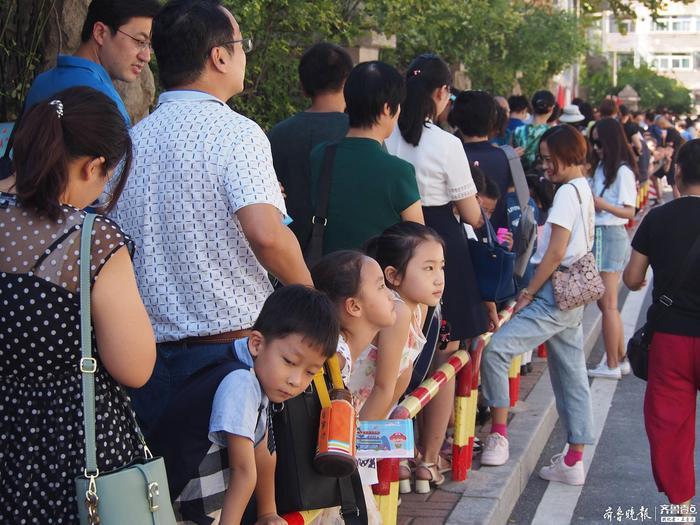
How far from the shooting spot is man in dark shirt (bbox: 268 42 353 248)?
5.49 metres

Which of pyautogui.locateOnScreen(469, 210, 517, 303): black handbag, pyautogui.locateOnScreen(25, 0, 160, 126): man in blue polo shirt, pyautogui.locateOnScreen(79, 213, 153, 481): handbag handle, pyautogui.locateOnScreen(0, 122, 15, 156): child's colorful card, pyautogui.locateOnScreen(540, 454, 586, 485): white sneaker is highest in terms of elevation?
pyautogui.locateOnScreen(25, 0, 160, 126): man in blue polo shirt

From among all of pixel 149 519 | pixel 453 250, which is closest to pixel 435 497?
pixel 453 250

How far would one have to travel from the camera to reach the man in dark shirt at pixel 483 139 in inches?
255

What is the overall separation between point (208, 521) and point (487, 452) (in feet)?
10.4

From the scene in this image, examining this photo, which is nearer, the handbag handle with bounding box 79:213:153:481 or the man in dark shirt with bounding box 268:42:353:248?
the handbag handle with bounding box 79:213:153:481

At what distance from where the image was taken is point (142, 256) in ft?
12.1

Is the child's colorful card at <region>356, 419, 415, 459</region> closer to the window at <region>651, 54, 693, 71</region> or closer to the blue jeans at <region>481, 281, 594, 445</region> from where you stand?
the blue jeans at <region>481, 281, 594, 445</region>

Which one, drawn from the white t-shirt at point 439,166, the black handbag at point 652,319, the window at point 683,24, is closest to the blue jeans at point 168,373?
the white t-shirt at point 439,166

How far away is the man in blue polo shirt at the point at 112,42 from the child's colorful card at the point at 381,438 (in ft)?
5.46

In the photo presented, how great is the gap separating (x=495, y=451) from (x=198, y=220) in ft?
10.0

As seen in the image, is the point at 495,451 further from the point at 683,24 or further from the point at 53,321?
the point at 683,24

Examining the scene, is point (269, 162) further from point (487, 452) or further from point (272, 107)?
point (272, 107)

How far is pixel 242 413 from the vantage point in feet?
10.2

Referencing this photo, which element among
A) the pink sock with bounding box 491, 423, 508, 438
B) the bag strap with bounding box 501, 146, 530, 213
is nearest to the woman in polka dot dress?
the pink sock with bounding box 491, 423, 508, 438
